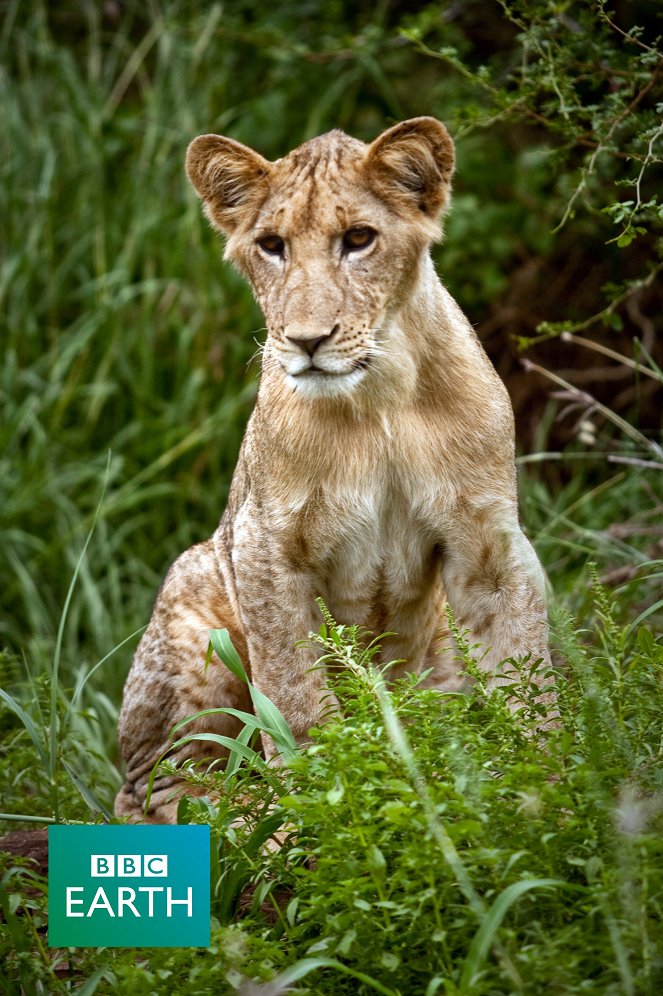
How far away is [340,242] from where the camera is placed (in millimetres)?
3965

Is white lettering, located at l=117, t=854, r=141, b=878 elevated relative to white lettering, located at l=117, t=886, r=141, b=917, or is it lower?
elevated

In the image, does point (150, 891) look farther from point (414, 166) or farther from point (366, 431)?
point (414, 166)

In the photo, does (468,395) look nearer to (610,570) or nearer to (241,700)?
(241,700)

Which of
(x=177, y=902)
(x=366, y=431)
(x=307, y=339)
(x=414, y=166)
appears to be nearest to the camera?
(x=177, y=902)

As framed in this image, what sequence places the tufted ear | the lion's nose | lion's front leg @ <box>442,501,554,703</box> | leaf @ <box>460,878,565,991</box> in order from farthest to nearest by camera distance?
lion's front leg @ <box>442,501,554,703</box> → the tufted ear → the lion's nose → leaf @ <box>460,878,565,991</box>

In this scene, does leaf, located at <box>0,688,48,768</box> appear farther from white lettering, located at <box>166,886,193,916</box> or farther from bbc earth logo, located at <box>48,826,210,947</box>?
white lettering, located at <box>166,886,193,916</box>

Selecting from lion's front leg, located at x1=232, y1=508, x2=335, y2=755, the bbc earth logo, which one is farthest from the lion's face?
the bbc earth logo

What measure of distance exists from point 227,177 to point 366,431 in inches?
40.1

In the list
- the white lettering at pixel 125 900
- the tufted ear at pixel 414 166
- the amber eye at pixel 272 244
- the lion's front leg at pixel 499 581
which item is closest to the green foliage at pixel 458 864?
the white lettering at pixel 125 900

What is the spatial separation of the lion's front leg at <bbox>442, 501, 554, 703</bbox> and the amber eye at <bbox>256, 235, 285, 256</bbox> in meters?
1.05

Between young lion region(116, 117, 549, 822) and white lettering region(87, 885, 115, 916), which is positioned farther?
young lion region(116, 117, 549, 822)

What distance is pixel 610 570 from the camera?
5922 mm

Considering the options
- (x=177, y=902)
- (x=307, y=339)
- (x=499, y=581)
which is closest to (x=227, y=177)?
(x=307, y=339)

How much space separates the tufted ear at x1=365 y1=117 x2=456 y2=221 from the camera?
4.02 m
